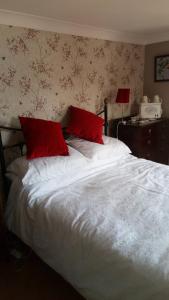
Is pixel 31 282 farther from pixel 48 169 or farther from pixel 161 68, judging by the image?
pixel 161 68

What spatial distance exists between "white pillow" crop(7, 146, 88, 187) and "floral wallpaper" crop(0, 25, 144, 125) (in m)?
0.52

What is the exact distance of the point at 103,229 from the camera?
1518mm

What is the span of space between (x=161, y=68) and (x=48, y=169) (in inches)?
97.0

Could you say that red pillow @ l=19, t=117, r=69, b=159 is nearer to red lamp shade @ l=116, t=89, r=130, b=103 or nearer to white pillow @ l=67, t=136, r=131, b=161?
white pillow @ l=67, t=136, r=131, b=161

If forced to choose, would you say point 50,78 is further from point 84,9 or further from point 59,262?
point 59,262

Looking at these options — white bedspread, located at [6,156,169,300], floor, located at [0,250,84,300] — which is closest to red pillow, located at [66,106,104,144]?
white bedspread, located at [6,156,169,300]

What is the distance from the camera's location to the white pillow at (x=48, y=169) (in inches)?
Answer: 81.7

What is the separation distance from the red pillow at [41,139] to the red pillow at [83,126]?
1.40 ft

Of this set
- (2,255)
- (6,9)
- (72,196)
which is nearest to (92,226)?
(72,196)

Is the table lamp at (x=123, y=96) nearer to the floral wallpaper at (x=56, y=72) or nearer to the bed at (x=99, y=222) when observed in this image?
the floral wallpaper at (x=56, y=72)

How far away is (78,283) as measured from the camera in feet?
4.92

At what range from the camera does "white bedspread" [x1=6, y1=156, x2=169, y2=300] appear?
1268mm

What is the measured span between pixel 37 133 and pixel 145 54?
2395 mm

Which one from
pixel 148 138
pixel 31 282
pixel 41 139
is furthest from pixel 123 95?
pixel 31 282
